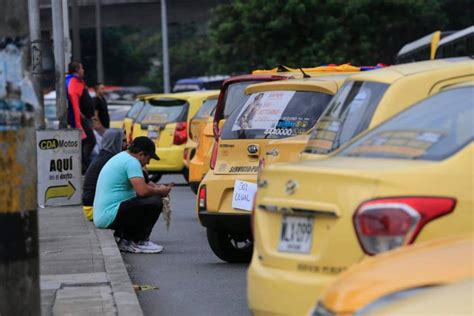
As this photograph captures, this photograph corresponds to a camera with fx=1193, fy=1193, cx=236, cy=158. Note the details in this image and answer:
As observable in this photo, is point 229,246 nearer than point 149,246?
Yes

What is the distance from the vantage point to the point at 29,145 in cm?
670

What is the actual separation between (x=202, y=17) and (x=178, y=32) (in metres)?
35.9

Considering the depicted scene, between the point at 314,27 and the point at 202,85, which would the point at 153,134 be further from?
the point at 202,85

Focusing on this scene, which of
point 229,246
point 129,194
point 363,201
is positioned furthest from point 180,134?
point 363,201

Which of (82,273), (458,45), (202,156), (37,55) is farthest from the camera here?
(458,45)

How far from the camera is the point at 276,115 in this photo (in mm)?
10141

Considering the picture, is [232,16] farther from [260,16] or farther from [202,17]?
[202,17]

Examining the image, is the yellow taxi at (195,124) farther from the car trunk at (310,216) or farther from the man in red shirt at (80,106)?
the car trunk at (310,216)

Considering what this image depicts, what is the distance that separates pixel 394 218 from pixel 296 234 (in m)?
0.64

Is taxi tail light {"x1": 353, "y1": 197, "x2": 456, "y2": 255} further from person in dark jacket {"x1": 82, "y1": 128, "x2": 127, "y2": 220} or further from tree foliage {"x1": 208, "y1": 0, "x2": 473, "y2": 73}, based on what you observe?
tree foliage {"x1": 208, "y1": 0, "x2": 473, "y2": 73}

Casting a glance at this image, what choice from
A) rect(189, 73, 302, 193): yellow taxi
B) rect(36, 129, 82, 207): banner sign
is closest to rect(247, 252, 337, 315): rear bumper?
rect(189, 73, 302, 193): yellow taxi

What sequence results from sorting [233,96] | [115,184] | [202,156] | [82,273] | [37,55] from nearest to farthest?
1. [82,273]
2. [115,184]
3. [233,96]
4. [202,156]
5. [37,55]

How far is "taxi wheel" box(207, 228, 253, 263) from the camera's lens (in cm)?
1040

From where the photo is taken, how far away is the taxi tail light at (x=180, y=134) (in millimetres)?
→ 19828
